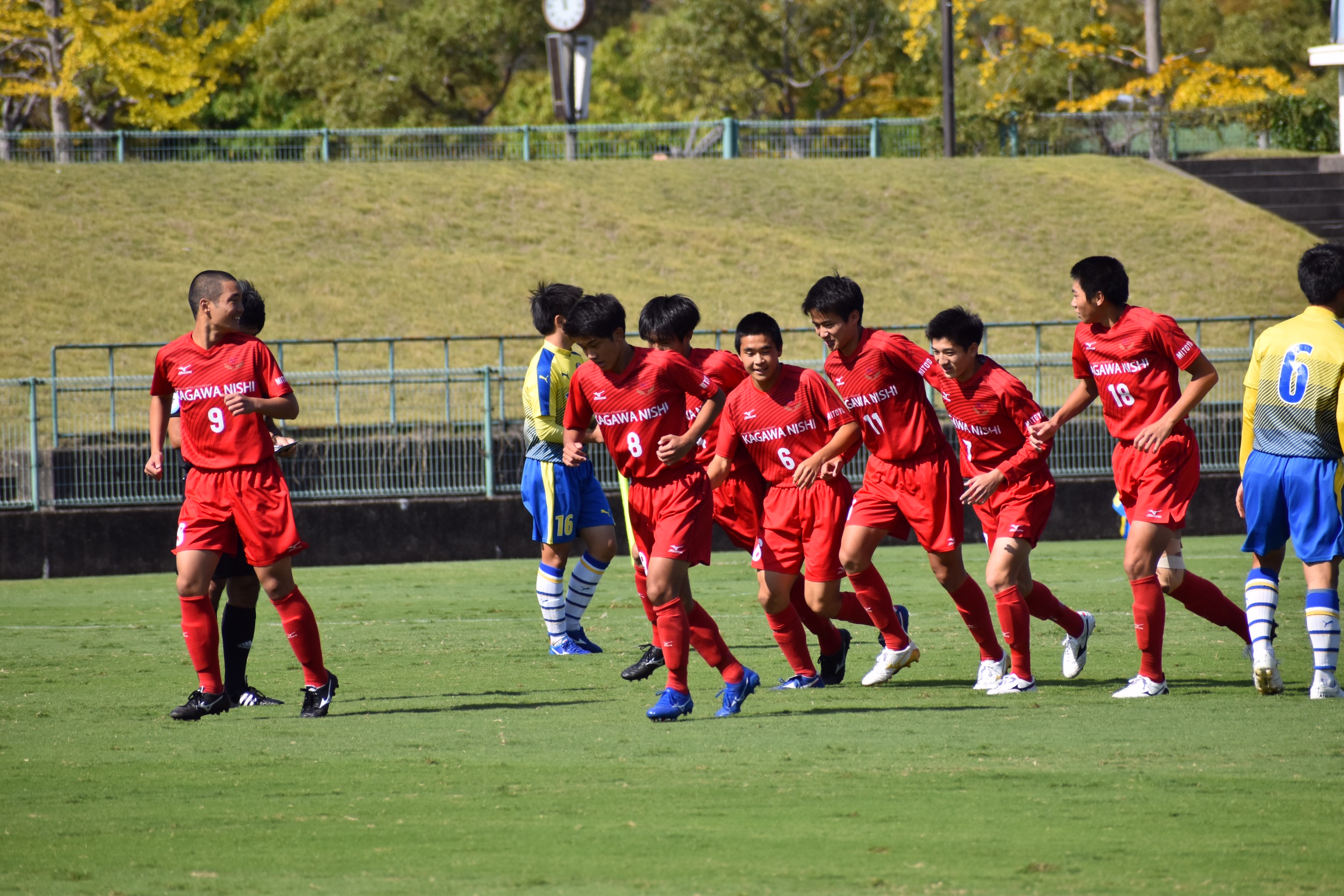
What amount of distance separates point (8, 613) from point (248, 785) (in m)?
7.77

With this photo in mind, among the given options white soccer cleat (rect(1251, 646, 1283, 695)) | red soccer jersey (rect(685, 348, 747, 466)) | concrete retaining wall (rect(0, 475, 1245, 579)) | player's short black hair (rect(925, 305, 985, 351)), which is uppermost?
Answer: player's short black hair (rect(925, 305, 985, 351))

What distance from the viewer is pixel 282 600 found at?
7.10 metres

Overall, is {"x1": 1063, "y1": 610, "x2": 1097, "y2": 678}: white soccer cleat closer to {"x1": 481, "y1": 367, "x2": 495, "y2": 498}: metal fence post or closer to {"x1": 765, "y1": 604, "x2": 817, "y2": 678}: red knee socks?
{"x1": 765, "y1": 604, "x2": 817, "y2": 678}: red knee socks

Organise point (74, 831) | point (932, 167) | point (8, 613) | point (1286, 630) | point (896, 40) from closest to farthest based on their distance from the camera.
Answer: point (74, 831), point (1286, 630), point (8, 613), point (932, 167), point (896, 40)

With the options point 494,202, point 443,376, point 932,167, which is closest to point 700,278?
point 494,202

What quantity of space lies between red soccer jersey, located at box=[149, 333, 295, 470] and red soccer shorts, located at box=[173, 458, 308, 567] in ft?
0.22

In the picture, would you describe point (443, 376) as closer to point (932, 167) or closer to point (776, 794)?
point (776, 794)

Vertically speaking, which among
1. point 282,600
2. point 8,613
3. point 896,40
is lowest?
point 8,613

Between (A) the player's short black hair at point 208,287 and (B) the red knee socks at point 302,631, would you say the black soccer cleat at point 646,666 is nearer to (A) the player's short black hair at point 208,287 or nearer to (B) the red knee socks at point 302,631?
(B) the red knee socks at point 302,631

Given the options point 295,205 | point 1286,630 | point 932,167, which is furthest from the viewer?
point 932,167

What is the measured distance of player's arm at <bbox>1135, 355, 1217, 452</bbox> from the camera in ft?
23.1

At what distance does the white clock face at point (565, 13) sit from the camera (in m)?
37.8

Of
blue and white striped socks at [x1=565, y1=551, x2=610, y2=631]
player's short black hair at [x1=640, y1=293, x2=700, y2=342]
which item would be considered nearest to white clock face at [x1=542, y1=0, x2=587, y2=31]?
blue and white striped socks at [x1=565, y1=551, x2=610, y2=631]

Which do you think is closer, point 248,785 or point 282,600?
point 248,785
